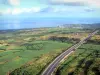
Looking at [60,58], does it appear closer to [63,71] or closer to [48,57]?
[48,57]

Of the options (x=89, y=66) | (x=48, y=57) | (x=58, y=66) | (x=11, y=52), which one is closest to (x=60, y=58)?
(x=48, y=57)

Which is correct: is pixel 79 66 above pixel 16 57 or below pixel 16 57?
below

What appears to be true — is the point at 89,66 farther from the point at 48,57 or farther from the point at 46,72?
the point at 48,57

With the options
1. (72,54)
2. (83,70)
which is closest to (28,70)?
→ (83,70)

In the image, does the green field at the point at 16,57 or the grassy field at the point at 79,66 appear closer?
the grassy field at the point at 79,66

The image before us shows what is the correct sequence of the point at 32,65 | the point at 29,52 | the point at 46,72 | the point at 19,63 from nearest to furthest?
the point at 46,72
the point at 32,65
the point at 19,63
the point at 29,52

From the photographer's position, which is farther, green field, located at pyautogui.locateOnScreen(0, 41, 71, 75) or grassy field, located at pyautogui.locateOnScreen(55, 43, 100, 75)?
green field, located at pyautogui.locateOnScreen(0, 41, 71, 75)

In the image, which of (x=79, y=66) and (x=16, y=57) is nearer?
(x=79, y=66)

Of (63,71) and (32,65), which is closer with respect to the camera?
(63,71)

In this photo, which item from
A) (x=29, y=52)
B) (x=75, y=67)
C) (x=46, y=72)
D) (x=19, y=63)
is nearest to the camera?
(x=46, y=72)
